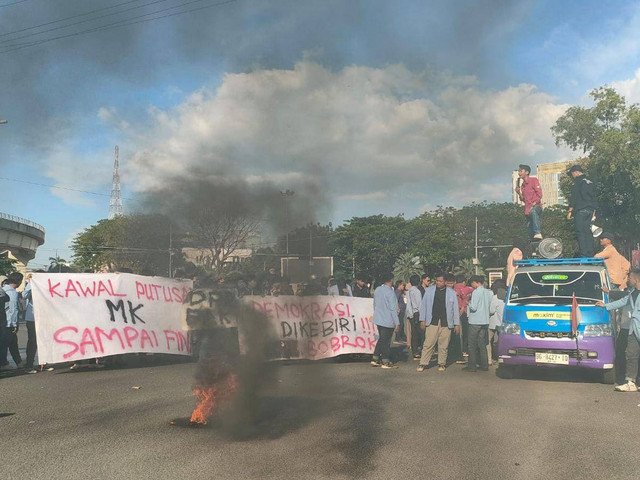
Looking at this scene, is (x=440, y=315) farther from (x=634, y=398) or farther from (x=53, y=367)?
(x=53, y=367)

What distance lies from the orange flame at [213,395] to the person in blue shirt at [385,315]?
490 centimetres

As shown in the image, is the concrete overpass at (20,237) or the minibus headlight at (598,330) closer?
the minibus headlight at (598,330)

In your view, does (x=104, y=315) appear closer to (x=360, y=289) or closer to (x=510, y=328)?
(x=360, y=289)

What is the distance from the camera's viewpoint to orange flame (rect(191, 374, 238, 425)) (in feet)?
19.2

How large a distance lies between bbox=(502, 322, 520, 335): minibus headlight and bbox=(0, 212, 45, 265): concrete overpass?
1837 inches

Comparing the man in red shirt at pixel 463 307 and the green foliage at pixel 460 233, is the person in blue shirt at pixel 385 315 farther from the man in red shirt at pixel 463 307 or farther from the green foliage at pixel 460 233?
the green foliage at pixel 460 233

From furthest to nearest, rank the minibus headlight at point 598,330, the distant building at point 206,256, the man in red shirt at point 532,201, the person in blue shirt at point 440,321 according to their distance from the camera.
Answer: the man in red shirt at point 532,201, the person in blue shirt at point 440,321, the minibus headlight at point 598,330, the distant building at point 206,256

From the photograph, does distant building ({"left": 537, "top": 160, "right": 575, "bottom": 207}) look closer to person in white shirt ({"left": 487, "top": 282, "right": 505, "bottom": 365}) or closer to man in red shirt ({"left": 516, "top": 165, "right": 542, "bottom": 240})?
man in red shirt ({"left": 516, "top": 165, "right": 542, "bottom": 240})

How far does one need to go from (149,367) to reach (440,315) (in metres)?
5.47

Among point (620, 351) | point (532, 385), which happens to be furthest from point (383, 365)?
point (620, 351)

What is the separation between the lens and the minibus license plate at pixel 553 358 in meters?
8.79

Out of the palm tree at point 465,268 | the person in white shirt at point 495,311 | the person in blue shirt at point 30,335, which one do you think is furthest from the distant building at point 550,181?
the person in blue shirt at point 30,335


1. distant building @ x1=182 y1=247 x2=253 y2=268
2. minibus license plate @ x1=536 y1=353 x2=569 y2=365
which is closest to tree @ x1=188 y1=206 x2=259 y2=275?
A: distant building @ x1=182 y1=247 x2=253 y2=268

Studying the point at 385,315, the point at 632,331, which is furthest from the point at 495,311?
the point at 632,331
